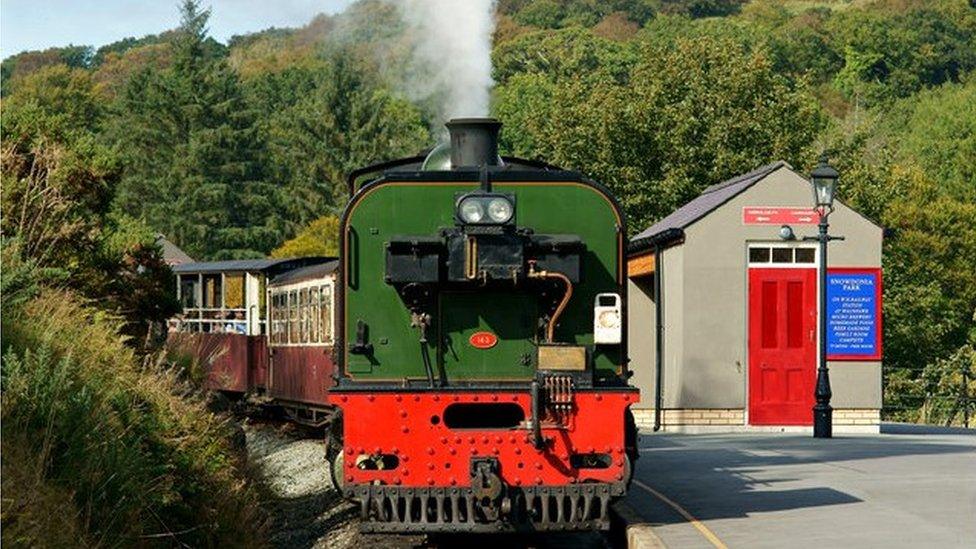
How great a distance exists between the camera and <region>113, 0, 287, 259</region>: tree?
290 ft

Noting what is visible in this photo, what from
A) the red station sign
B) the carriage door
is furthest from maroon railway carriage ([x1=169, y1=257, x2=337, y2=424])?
the carriage door

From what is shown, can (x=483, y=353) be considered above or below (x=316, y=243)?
below

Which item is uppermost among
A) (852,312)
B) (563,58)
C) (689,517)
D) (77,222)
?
(563,58)

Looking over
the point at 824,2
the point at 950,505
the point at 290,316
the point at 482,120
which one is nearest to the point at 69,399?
the point at 482,120

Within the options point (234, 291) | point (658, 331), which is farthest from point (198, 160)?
point (658, 331)

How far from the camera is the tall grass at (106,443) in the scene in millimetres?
12703

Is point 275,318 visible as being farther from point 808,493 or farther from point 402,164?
point 808,493

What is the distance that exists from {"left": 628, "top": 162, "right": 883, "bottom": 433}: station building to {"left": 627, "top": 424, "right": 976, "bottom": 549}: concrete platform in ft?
9.84

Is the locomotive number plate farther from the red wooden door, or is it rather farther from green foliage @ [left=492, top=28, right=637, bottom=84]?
green foliage @ [left=492, top=28, right=637, bottom=84]

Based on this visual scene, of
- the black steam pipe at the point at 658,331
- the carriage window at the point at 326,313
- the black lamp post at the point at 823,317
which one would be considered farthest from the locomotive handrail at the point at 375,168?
the black steam pipe at the point at 658,331

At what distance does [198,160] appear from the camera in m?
90.7

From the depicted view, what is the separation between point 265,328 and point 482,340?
19.0m

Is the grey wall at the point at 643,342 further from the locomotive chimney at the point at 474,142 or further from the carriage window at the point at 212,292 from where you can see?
the locomotive chimney at the point at 474,142

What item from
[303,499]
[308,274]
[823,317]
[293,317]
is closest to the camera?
[303,499]
